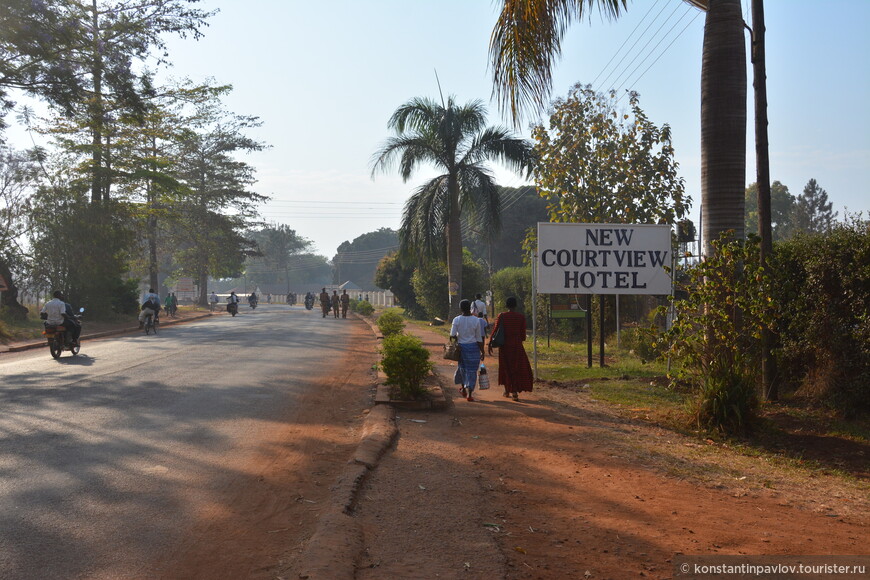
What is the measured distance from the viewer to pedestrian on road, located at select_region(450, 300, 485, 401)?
1177 cm

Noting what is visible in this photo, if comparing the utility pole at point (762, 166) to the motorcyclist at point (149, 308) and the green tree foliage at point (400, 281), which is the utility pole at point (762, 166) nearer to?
the motorcyclist at point (149, 308)

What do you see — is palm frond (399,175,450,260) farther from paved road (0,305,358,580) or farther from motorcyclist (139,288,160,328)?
paved road (0,305,358,580)

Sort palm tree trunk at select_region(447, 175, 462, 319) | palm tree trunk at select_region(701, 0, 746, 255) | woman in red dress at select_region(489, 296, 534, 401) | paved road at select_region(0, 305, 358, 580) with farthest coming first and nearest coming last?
1. palm tree trunk at select_region(447, 175, 462, 319)
2. woman in red dress at select_region(489, 296, 534, 401)
3. palm tree trunk at select_region(701, 0, 746, 255)
4. paved road at select_region(0, 305, 358, 580)

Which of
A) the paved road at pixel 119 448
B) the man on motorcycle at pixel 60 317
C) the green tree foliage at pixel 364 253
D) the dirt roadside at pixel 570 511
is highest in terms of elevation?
the green tree foliage at pixel 364 253

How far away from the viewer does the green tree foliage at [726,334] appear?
28.5ft

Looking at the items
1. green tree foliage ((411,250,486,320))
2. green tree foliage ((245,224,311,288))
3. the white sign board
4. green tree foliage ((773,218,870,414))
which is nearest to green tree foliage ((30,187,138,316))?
green tree foliage ((411,250,486,320))

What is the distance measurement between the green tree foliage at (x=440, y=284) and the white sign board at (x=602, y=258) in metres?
23.7

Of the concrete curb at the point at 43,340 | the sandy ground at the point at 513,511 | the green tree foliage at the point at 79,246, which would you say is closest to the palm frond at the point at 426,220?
the concrete curb at the point at 43,340

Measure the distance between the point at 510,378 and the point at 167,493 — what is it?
6.71 meters

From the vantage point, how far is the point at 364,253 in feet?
461

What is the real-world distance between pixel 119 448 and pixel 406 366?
14.5ft

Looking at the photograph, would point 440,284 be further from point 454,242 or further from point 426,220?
point 426,220

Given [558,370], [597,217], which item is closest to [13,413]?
[558,370]

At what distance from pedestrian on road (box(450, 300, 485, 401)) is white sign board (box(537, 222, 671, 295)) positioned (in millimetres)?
2477
